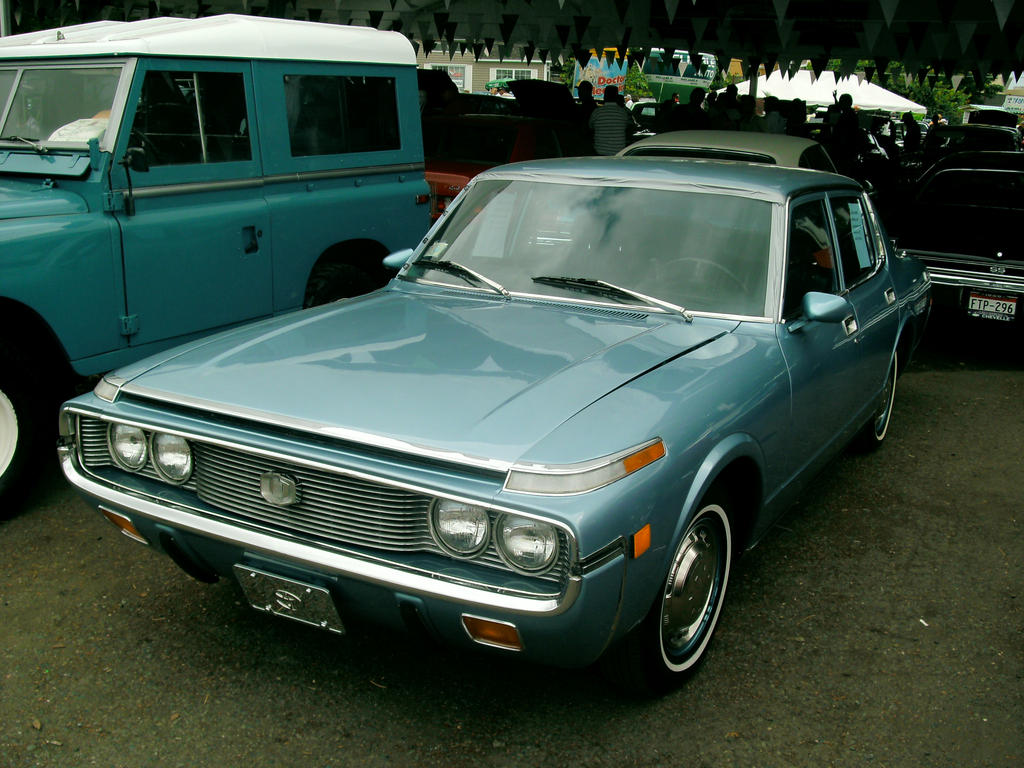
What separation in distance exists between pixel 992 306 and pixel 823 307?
4.75m

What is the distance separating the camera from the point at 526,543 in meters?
2.37

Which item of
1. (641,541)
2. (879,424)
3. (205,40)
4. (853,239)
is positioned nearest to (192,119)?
(205,40)

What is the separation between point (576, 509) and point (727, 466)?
2.97 feet

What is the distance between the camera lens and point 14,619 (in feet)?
11.2

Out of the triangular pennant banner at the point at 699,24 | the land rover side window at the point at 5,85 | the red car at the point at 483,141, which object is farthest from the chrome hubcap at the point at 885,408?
the triangular pennant banner at the point at 699,24

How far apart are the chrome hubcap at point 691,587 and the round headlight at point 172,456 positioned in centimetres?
153

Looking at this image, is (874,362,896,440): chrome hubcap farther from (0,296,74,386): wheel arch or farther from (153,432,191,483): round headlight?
(0,296,74,386): wheel arch

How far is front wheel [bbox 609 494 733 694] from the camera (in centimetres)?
281

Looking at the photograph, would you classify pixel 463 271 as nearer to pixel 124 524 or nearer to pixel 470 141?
pixel 124 524

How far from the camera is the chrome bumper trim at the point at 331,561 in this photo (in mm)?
2316

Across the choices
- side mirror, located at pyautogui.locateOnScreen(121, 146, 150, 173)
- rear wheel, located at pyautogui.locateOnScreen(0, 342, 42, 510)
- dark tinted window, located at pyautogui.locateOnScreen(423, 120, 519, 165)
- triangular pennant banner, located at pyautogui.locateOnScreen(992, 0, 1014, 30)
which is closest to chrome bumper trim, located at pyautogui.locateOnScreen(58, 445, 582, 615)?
rear wheel, located at pyautogui.locateOnScreen(0, 342, 42, 510)

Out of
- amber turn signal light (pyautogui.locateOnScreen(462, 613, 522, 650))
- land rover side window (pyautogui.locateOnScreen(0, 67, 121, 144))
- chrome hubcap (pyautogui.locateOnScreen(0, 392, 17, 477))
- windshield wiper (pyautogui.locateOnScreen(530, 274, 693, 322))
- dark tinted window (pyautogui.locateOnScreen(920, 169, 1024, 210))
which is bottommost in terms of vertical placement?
chrome hubcap (pyautogui.locateOnScreen(0, 392, 17, 477))

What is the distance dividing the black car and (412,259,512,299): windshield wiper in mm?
5206

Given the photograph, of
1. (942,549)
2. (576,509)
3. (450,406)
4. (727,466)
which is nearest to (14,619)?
(450,406)
